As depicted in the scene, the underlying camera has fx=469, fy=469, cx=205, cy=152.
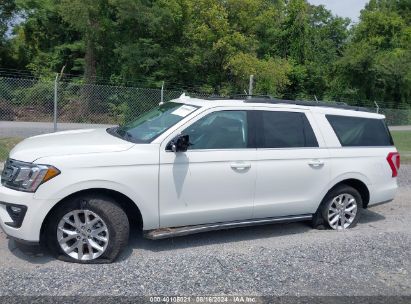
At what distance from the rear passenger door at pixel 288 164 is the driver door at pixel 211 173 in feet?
0.52

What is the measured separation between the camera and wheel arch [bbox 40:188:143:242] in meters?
4.74

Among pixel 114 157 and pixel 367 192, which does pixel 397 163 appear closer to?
pixel 367 192

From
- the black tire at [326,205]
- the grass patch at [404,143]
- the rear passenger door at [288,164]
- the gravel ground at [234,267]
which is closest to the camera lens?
the gravel ground at [234,267]

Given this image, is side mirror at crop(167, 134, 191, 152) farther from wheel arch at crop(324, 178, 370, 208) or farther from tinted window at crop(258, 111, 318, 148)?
wheel arch at crop(324, 178, 370, 208)

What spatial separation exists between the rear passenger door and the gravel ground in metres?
0.46

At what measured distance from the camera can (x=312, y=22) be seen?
4728cm

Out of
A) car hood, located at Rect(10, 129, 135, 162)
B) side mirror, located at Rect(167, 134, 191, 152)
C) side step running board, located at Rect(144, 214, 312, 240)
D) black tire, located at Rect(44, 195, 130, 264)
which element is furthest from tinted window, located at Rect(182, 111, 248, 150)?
black tire, located at Rect(44, 195, 130, 264)

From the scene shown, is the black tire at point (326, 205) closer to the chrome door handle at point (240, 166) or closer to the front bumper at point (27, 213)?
the chrome door handle at point (240, 166)

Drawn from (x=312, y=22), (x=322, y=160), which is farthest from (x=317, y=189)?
(x=312, y=22)

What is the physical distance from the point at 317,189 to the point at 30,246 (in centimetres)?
354

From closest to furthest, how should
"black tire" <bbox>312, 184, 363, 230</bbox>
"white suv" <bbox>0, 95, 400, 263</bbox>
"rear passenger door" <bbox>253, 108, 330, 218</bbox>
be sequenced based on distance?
"white suv" <bbox>0, 95, 400, 263</bbox>
"rear passenger door" <bbox>253, 108, 330, 218</bbox>
"black tire" <bbox>312, 184, 363, 230</bbox>

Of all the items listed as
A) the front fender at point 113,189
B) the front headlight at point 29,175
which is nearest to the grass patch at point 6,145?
the front headlight at point 29,175

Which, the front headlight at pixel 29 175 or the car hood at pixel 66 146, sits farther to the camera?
the car hood at pixel 66 146

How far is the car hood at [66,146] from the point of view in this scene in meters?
4.75
